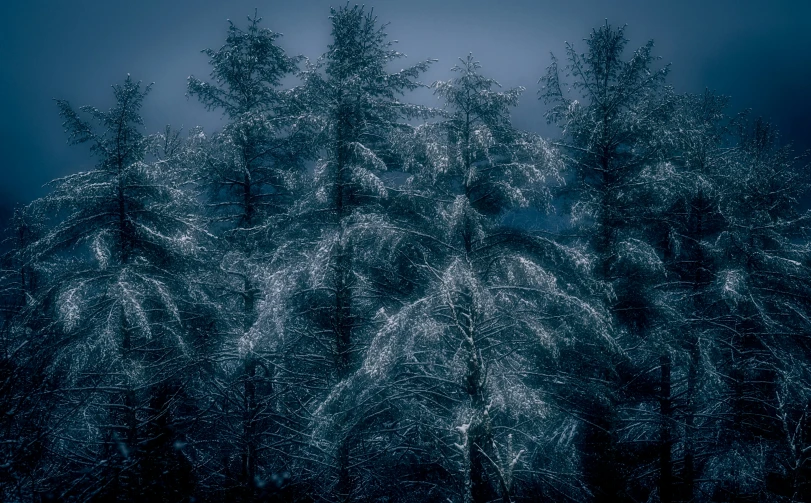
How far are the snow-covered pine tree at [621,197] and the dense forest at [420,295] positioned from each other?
6 cm

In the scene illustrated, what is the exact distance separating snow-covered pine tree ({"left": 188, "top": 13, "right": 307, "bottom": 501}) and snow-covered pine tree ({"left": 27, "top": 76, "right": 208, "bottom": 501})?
1049mm

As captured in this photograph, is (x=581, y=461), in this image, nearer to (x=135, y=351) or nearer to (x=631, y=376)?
(x=631, y=376)

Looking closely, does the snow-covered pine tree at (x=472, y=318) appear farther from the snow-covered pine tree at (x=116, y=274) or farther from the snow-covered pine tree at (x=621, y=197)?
the snow-covered pine tree at (x=116, y=274)

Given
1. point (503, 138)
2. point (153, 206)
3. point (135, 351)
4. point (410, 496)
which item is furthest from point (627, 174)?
point (135, 351)

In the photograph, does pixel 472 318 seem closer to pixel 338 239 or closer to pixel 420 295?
pixel 420 295

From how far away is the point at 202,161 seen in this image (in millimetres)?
10617

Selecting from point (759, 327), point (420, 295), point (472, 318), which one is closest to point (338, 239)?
point (420, 295)

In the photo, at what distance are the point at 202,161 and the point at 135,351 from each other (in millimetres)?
4766

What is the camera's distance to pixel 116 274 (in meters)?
9.16

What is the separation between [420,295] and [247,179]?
18.6 feet

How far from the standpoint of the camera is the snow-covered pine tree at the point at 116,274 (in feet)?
28.5

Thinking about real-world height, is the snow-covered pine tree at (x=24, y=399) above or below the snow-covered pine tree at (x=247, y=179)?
below

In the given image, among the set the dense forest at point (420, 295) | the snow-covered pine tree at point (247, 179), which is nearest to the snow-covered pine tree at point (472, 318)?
the dense forest at point (420, 295)

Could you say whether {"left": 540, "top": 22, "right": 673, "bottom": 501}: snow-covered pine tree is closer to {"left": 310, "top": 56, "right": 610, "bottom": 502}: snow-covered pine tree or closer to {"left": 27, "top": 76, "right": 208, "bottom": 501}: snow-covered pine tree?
{"left": 310, "top": 56, "right": 610, "bottom": 502}: snow-covered pine tree
